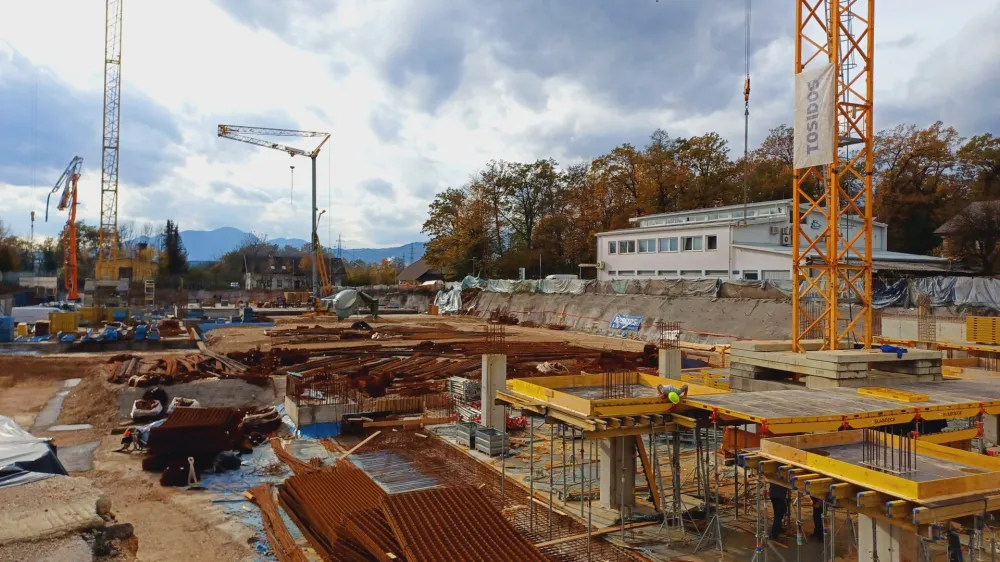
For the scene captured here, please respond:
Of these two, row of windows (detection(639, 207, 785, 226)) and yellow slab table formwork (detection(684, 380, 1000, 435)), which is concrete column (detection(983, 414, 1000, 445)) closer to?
yellow slab table formwork (detection(684, 380, 1000, 435))

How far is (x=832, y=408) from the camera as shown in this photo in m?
8.34

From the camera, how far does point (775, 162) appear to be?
56031 millimetres

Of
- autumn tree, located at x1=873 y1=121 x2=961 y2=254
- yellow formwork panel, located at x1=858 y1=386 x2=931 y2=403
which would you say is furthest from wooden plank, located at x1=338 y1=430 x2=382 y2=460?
autumn tree, located at x1=873 y1=121 x2=961 y2=254

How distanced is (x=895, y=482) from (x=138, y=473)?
42.1ft

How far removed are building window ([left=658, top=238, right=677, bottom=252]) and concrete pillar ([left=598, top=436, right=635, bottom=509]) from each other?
3552 centimetres

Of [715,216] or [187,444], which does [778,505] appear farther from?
[715,216]

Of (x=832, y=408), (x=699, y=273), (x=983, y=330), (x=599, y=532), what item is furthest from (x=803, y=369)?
(x=699, y=273)

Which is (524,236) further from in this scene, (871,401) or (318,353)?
(871,401)

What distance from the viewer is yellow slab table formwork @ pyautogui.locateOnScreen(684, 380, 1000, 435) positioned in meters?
7.59

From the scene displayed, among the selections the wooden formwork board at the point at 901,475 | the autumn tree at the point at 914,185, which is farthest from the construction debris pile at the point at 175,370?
the autumn tree at the point at 914,185

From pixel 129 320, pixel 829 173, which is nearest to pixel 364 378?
pixel 829 173

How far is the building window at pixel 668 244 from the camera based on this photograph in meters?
43.4

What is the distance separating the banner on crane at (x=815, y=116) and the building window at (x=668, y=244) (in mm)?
30500

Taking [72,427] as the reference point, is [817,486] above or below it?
above
